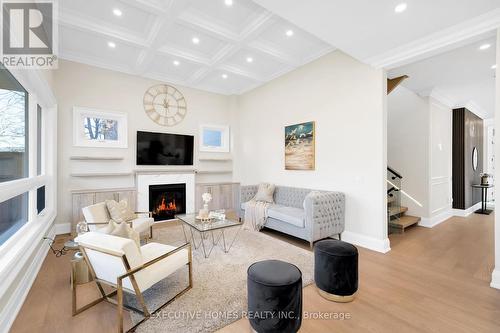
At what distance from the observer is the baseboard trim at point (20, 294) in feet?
5.97

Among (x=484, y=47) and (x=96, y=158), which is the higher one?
(x=484, y=47)

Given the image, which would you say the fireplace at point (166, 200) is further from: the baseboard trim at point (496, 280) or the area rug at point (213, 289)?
the baseboard trim at point (496, 280)

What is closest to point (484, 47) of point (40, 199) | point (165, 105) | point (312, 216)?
point (312, 216)

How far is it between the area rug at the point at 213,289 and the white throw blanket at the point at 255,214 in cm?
64

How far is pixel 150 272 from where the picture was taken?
6.59 feet

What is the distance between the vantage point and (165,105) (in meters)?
5.48

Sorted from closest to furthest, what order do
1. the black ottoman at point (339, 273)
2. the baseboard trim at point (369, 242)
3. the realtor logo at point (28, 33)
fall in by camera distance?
the realtor logo at point (28, 33) < the black ottoman at point (339, 273) < the baseboard trim at point (369, 242)

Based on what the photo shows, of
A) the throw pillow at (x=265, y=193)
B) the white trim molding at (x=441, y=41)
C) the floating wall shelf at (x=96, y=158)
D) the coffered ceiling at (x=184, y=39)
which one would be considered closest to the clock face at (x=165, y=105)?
the coffered ceiling at (x=184, y=39)

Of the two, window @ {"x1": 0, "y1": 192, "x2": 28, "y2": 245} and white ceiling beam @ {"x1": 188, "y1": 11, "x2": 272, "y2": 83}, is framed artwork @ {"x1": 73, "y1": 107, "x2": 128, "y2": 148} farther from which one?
white ceiling beam @ {"x1": 188, "y1": 11, "x2": 272, "y2": 83}

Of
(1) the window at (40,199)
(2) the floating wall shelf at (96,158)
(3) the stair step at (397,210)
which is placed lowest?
(3) the stair step at (397,210)

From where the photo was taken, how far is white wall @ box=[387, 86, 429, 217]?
483 centimetres

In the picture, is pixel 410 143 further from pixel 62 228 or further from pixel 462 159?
pixel 62 228

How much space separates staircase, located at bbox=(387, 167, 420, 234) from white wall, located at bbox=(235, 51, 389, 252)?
1.29 m

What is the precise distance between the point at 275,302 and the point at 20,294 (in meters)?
2.52
